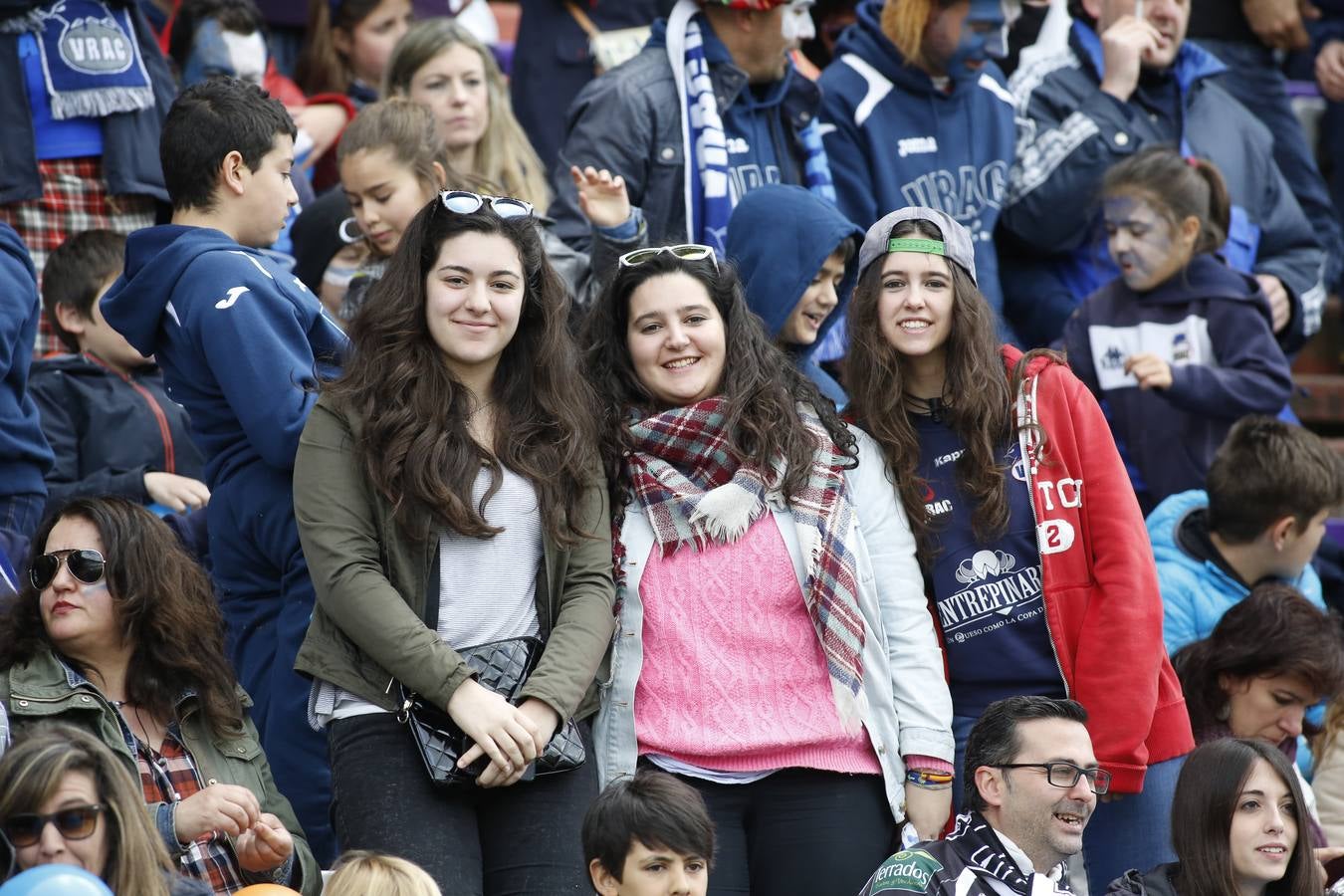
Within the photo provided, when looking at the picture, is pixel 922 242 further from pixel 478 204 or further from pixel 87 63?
pixel 87 63

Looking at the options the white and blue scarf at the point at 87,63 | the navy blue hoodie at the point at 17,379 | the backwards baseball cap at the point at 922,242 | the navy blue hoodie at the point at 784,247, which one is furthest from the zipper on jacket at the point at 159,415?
the backwards baseball cap at the point at 922,242

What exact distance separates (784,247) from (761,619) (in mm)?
1347

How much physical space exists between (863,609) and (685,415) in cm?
65

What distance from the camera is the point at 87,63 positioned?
6598 mm

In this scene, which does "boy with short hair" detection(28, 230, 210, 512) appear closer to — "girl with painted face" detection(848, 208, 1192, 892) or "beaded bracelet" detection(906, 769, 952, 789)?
"girl with painted face" detection(848, 208, 1192, 892)

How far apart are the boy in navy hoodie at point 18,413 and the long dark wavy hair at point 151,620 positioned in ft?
1.83

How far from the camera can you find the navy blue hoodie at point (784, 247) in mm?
5473

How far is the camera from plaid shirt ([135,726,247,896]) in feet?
14.3

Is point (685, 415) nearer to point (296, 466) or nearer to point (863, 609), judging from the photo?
point (863, 609)

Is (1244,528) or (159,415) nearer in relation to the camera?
(159,415)

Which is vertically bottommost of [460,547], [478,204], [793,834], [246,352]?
[793,834]

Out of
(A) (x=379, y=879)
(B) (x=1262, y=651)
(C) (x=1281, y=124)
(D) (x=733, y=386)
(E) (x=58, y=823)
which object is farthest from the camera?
(C) (x=1281, y=124)

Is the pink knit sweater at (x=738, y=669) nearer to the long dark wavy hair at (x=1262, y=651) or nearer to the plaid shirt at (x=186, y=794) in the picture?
the plaid shirt at (x=186, y=794)

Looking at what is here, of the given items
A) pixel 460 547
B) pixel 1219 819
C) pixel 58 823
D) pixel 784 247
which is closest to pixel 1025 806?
pixel 1219 819
